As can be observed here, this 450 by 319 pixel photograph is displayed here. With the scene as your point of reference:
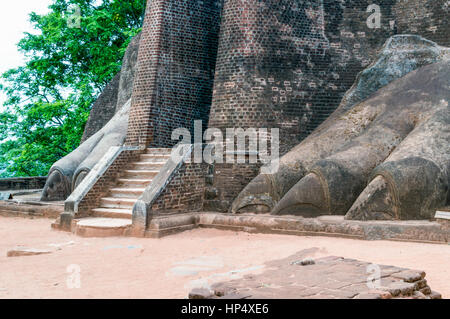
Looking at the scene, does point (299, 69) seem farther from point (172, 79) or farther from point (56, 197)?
point (56, 197)

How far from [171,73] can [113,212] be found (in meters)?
3.96

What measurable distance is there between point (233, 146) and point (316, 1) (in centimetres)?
449

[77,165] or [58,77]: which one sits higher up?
[58,77]

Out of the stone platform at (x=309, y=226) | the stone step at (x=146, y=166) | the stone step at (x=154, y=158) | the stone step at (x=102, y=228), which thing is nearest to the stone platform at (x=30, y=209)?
the stone step at (x=146, y=166)

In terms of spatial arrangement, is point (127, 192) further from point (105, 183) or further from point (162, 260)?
point (162, 260)

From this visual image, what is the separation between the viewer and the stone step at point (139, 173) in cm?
1094

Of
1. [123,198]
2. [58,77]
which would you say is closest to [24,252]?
[123,198]

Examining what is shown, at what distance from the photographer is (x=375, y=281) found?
4.41 meters

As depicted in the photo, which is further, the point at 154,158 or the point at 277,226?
the point at 154,158

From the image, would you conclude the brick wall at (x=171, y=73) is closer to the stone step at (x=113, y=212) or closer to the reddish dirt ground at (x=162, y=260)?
the stone step at (x=113, y=212)

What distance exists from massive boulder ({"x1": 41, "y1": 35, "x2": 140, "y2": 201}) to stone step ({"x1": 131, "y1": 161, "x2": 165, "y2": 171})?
9.17 feet

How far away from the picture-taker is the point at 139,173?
11164 mm

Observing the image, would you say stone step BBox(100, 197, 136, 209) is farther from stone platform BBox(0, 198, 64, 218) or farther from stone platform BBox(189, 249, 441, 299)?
stone platform BBox(189, 249, 441, 299)

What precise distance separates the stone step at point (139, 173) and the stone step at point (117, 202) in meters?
0.71
